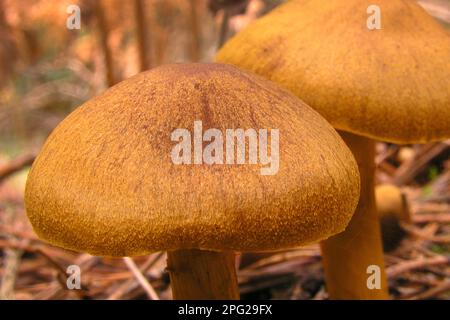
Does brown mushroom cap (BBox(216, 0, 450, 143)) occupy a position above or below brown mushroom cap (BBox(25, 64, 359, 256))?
above

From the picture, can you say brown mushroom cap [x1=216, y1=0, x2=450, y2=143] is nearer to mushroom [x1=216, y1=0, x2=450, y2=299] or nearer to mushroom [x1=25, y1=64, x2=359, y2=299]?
mushroom [x1=216, y1=0, x2=450, y2=299]

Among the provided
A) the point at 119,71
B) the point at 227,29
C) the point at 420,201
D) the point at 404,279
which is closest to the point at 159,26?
the point at 119,71

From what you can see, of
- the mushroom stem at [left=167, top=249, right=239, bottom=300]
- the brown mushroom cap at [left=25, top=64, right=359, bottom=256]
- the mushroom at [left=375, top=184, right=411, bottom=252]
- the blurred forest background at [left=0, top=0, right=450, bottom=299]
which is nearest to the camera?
the brown mushroom cap at [left=25, top=64, right=359, bottom=256]

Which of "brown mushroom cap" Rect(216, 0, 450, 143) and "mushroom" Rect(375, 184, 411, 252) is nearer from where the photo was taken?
"brown mushroom cap" Rect(216, 0, 450, 143)

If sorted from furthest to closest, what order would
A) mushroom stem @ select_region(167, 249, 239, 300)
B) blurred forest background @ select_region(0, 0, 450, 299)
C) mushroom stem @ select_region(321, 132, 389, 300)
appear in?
blurred forest background @ select_region(0, 0, 450, 299)
mushroom stem @ select_region(321, 132, 389, 300)
mushroom stem @ select_region(167, 249, 239, 300)

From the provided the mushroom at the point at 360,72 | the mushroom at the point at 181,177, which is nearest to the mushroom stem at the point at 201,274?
the mushroom at the point at 181,177

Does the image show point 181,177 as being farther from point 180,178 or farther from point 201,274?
point 201,274

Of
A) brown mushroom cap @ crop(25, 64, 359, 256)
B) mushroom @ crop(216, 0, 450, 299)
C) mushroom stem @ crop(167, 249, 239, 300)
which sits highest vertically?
mushroom @ crop(216, 0, 450, 299)

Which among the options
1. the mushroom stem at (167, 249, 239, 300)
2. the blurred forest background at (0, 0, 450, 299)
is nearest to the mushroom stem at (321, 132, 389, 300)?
the blurred forest background at (0, 0, 450, 299)

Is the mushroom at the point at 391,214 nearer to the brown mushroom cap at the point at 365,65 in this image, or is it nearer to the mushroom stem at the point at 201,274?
the brown mushroom cap at the point at 365,65
